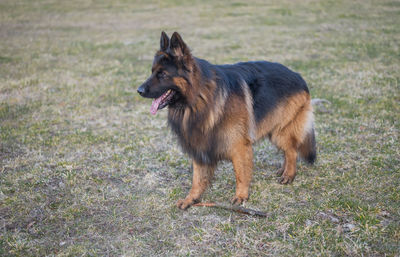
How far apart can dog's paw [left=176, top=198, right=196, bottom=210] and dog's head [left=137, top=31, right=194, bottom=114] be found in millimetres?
1230

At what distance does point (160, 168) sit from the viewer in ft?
16.6

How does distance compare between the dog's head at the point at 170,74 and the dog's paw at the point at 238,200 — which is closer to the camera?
the dog's head at the point at 170,74

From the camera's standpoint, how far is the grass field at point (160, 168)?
3.44m

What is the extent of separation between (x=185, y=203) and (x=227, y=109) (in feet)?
4.20

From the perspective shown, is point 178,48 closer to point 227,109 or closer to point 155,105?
point 155,105

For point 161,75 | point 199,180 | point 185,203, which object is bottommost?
point 185,203

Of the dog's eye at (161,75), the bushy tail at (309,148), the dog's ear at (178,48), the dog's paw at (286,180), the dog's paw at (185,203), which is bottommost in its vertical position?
the dog's paw at (185,203)

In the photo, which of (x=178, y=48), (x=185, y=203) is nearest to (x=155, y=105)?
(x=178, y=48)

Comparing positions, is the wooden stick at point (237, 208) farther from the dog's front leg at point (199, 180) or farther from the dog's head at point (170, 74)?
the dog's head at point (170, 74)

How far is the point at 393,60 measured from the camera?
9930 mm

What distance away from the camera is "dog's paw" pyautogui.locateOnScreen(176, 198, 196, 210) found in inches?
160

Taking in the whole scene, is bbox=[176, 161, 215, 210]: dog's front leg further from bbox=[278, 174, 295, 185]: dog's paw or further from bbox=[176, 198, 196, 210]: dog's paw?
bbox=[278, 174, 295, 185]: dog's paw

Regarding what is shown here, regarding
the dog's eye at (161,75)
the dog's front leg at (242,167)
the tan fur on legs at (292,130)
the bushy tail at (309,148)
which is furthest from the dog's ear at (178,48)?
the bushy tail at (309,148)

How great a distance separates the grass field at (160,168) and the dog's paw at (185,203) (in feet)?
0.45
